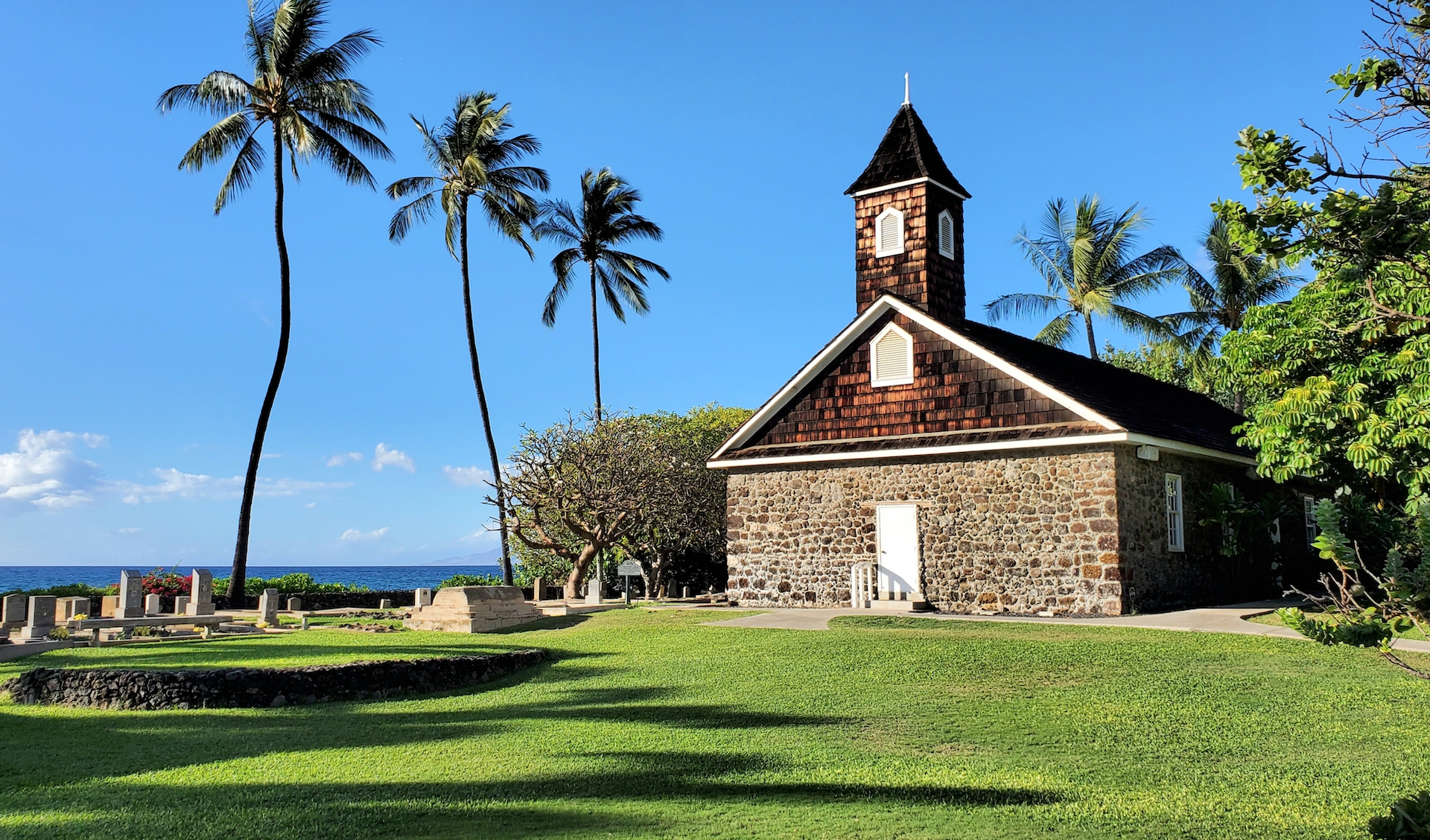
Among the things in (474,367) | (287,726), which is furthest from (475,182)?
(287,726)

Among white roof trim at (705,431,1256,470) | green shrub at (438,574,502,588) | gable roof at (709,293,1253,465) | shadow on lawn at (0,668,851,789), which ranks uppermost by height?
gable roof at (709,293,1253,465)

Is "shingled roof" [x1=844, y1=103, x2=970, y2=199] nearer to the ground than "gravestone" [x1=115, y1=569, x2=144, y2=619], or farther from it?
farther from it

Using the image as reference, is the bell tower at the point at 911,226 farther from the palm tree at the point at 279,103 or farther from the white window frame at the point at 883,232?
the palm tree at the point at 279,103

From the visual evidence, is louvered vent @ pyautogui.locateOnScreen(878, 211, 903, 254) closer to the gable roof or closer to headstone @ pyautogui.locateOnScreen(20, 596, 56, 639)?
the gable roof

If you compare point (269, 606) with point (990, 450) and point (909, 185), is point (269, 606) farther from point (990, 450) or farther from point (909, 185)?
point (909, 185)

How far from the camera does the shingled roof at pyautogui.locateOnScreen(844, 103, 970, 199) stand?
2325cm

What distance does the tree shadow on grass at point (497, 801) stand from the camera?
687cm

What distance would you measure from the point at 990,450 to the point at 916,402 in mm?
1962

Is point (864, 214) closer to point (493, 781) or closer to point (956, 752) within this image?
point (956, 752)

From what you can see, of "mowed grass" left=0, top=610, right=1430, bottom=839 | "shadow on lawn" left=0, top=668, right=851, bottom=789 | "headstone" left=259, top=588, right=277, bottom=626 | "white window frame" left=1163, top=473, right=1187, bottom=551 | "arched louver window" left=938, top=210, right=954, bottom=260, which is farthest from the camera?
"arched louver window" left=938, top=210, right=954, bottom=260

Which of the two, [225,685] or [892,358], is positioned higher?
[892,358]

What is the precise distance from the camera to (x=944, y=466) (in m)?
21.0

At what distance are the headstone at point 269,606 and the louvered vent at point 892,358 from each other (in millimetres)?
13582

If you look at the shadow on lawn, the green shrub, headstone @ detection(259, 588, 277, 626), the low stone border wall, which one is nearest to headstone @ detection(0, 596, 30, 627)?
headstone @ detection(259, 588, 277, 626)
